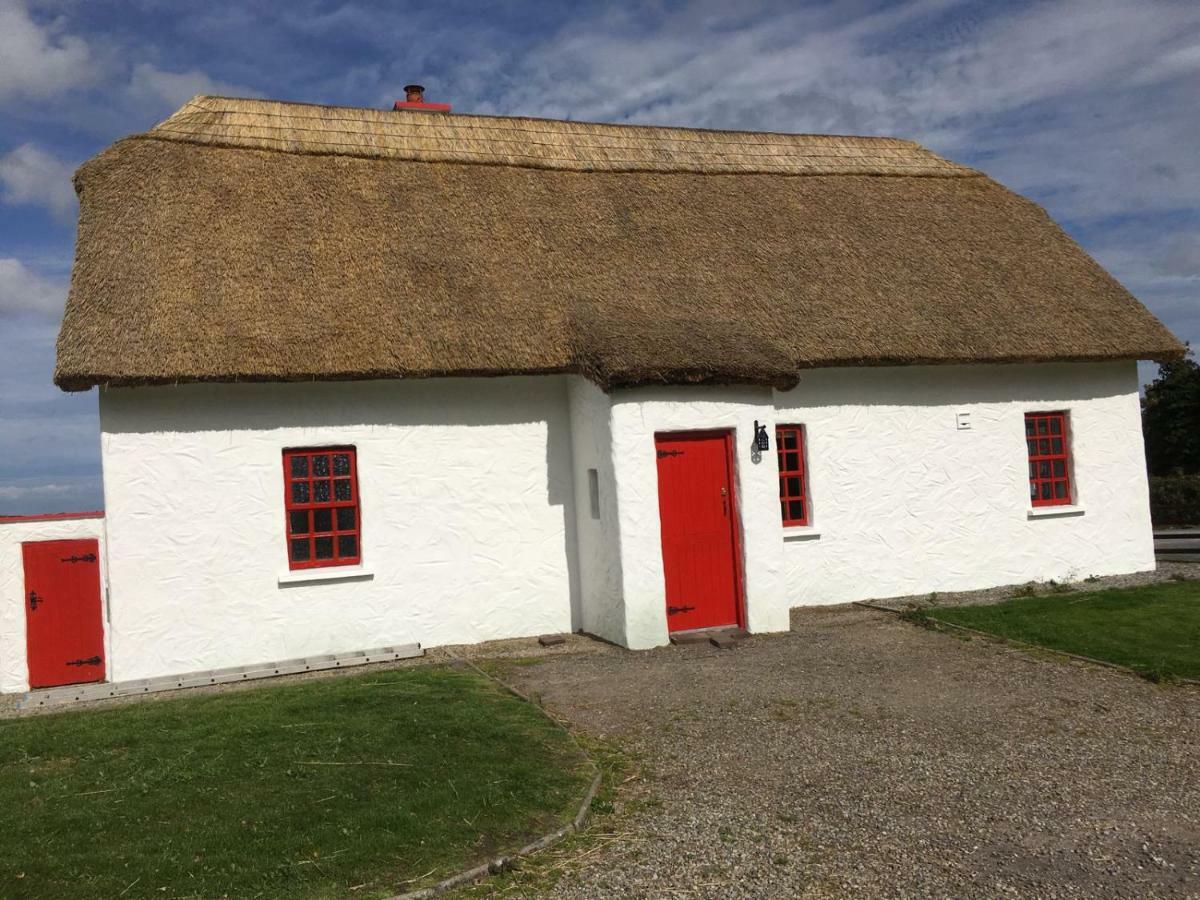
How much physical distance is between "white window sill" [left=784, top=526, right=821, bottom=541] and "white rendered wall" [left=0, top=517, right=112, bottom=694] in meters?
8.28

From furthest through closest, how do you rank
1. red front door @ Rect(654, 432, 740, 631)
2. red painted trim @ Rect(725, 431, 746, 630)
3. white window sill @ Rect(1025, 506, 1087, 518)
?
white window sill @ Rect(1025, 506, 1087, 518) < red painted trim @ Rect(725, 431, 746, 630) < red front door @ Rect(654, 432, 740, 631)

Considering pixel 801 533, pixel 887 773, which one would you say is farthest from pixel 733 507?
pixel 887 773

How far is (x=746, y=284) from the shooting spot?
1246 centimetres

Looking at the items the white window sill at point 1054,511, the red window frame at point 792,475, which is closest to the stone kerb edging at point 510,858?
the red window frame at point 792,475

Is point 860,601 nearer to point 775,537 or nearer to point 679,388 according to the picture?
point 775,537

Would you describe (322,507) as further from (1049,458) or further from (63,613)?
(1049,458)

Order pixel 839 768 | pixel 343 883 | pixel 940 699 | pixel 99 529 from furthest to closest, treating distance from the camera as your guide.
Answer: pixel 99 529, pixel 940 699, pixel 839 768, pixel 343 883

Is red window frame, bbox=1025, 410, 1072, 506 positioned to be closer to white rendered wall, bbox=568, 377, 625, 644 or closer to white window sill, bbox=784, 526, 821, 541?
white window sill, bbox=784, 526, 821, 541

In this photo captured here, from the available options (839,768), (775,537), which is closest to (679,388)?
(775,537)

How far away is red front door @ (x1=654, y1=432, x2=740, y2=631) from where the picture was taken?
34.1 ft

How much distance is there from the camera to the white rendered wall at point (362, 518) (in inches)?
386

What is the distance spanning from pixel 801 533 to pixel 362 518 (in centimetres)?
547

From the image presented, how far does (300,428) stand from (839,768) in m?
6.84

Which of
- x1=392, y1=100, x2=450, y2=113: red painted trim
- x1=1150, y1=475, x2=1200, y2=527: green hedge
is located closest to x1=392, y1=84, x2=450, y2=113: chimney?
x1=392, y1=100, x2=450, y2=113: red painted trim
